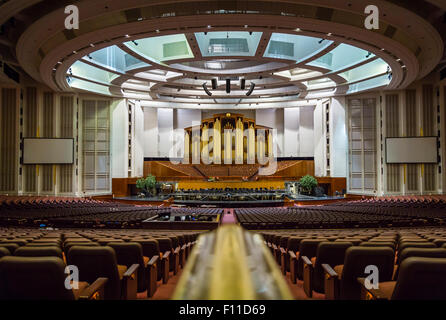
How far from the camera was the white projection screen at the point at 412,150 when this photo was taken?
56.9 ft

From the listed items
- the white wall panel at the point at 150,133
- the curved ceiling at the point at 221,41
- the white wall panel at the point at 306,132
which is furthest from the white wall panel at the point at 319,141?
the white wall panel at the point at 150,133

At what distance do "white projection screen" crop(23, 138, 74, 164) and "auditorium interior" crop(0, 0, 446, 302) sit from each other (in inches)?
3.7

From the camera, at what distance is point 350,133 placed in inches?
786

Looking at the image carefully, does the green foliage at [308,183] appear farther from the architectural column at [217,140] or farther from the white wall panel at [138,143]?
the white wall panel at [138,143]

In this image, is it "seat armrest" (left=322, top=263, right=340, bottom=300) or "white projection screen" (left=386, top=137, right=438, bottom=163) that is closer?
"seat armrest" (left=322, top=263, right=340, bottom=300)

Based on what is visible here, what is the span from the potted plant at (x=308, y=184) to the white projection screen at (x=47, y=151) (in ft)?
55.8

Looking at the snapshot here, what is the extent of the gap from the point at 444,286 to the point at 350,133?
67.4 feet

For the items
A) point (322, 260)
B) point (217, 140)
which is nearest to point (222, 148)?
point (217, 140)

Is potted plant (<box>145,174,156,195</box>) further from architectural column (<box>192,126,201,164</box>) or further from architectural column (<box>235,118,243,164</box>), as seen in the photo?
architectural column (<box>235,118,243,164</box>)

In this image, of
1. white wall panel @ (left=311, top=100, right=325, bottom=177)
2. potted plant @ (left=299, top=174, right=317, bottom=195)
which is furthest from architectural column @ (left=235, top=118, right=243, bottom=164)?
white wall panel @ (left=311, top=100, right=325, bottom=177)

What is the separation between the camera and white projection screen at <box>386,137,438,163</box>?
56.9 feet

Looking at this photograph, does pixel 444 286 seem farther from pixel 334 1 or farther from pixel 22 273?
pixel 334 1

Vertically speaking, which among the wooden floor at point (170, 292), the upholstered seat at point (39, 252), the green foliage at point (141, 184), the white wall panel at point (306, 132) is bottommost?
the wooden floor at point (170, 292)

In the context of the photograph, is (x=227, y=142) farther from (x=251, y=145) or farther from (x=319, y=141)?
(x=319, y=141)
